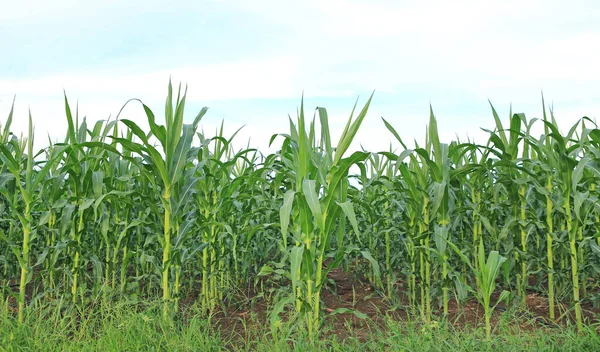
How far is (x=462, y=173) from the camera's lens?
5.06 meters

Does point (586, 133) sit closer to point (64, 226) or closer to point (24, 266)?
point (64, 226)

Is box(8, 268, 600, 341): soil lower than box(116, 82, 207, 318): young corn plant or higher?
lower

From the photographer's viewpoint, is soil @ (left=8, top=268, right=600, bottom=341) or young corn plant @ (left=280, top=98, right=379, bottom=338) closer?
young corn plant @ (left=280, top=98, right=379, bottom=338)

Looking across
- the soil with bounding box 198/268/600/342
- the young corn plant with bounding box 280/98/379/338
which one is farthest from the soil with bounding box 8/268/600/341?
the young corn plant with bounding box 280/98/379/338

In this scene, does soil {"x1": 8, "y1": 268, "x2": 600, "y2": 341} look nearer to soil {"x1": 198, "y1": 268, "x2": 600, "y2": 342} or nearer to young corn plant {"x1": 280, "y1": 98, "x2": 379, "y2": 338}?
soil {"x1": 198, "y1": 268, "x2": 600, "y2": 342}

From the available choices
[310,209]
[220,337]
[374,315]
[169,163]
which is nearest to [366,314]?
[374,315]

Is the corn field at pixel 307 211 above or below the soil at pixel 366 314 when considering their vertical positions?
above

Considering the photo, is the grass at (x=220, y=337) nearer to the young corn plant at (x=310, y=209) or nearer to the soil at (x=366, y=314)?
the soil at (x=366, y=314)

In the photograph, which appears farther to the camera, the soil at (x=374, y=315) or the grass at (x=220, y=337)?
the soil at (x=374, y=315)

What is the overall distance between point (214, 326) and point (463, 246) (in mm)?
2624

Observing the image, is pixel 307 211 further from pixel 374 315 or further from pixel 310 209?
pixel 374 315

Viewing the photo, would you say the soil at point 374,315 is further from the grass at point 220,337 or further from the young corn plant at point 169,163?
the young corn plant at point 169,163

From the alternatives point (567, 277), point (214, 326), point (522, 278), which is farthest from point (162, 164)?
point (567, 277)

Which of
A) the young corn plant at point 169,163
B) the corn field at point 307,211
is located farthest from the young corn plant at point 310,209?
the young corn plant at point 169,163
